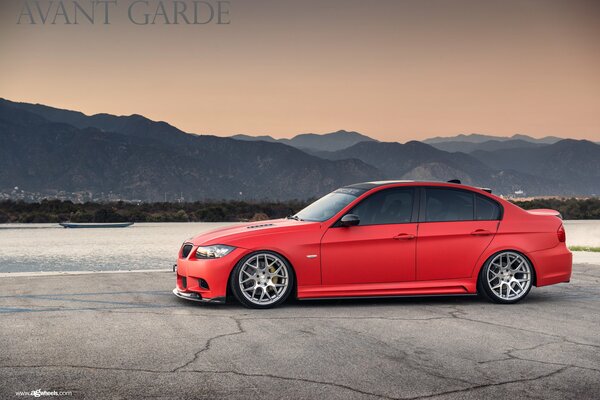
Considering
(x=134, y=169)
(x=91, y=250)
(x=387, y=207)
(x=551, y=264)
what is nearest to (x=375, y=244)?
(x=387, y=207)

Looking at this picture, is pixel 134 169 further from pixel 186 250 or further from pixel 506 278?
pixel 506 278

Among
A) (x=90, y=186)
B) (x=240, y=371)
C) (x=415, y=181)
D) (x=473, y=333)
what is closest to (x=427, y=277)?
(x=415, y=181)

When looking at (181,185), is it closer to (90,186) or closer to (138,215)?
(90,186)

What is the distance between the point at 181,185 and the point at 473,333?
16443cm

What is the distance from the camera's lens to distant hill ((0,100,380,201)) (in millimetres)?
165125

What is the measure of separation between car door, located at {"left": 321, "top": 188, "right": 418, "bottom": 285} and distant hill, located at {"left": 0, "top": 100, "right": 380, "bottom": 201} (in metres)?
151

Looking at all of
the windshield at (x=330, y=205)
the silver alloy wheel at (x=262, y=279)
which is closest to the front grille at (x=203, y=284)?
the silver alloy wheel at (x=262, y=279)

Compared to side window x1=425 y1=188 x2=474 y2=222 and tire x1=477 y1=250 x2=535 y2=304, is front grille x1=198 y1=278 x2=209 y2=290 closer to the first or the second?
side window x1=425 y1=188 x2=474 y2=222

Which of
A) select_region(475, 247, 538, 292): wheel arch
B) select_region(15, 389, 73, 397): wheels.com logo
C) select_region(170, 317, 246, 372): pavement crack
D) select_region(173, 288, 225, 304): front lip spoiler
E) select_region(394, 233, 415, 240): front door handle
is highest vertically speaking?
select_region(394, 233, 415, 240): front door handle

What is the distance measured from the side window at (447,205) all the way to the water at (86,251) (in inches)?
311

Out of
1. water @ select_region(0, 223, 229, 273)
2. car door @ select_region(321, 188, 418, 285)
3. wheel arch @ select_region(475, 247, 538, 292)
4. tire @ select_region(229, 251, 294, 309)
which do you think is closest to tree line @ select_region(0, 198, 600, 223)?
water @ select_region(0, 223, 229, 273)

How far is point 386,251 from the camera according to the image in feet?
36.7

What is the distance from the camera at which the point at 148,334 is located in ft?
29.3

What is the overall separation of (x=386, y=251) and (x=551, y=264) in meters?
2.35
